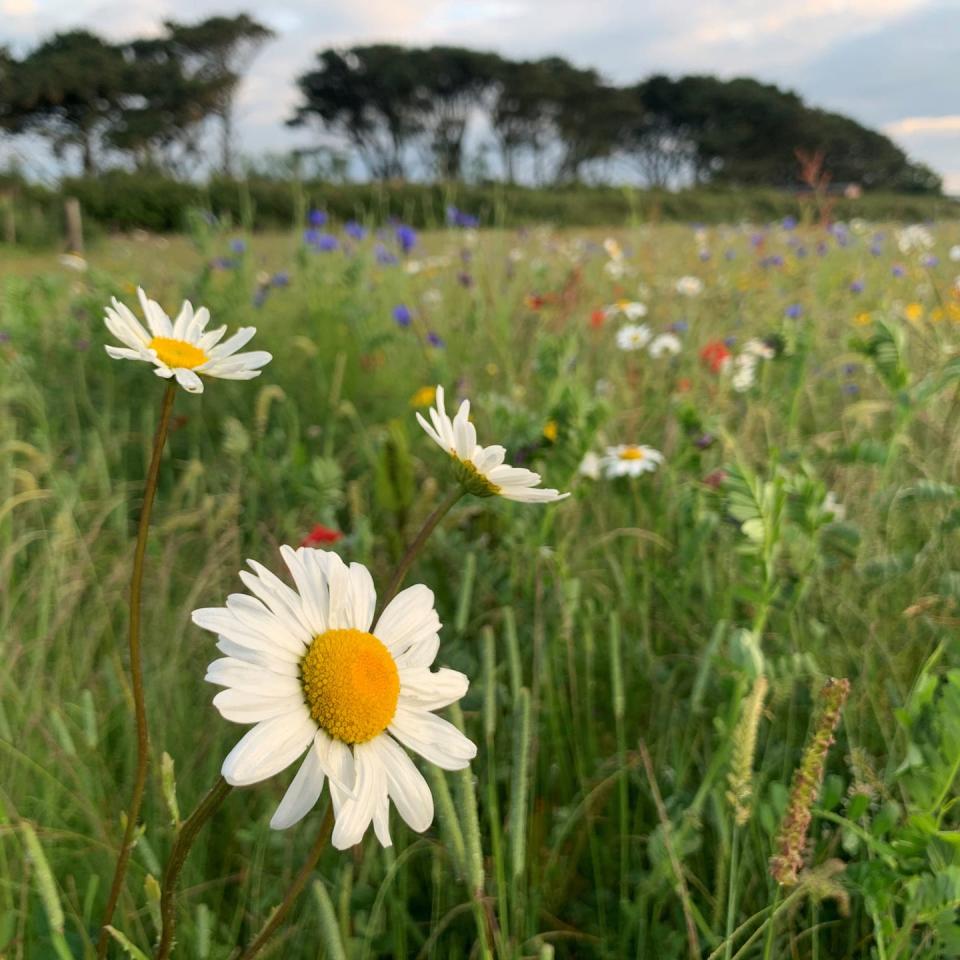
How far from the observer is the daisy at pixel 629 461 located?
1.51 meters

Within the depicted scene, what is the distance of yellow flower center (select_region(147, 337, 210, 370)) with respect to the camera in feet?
2.05

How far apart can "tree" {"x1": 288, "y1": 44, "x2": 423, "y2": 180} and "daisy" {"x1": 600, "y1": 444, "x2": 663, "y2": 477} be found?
27998 millimetres

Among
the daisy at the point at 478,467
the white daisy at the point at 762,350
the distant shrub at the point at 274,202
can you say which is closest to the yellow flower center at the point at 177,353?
the daisy at the point at 478,467

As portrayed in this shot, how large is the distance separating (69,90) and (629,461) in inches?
1085

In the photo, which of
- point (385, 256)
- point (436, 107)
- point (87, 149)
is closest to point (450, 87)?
point (436, 107)

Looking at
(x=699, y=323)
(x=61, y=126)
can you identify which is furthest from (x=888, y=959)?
(x=61, y=126)

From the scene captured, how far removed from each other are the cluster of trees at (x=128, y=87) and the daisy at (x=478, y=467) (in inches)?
980

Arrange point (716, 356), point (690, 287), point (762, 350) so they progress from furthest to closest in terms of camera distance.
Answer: point (690, 287), point (716, 356), point (762, 350)

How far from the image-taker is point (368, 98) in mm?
29047

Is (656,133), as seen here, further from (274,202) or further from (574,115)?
(274,202)

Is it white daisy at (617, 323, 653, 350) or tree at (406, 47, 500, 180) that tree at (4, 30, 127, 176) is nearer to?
tree at (406, 47, 500, 180)

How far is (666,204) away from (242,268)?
15478 millimetres

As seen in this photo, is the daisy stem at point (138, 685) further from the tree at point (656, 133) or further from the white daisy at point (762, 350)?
the tree at point (656, 133)

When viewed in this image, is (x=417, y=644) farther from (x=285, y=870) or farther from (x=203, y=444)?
(x=203, y=444)
